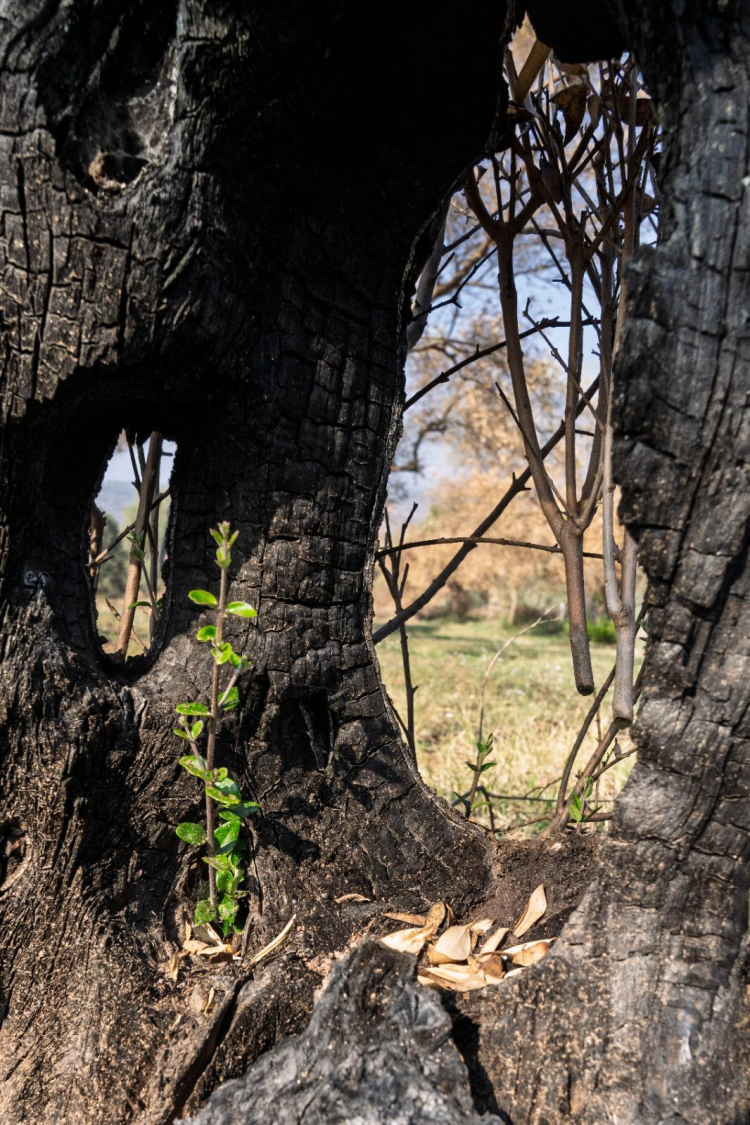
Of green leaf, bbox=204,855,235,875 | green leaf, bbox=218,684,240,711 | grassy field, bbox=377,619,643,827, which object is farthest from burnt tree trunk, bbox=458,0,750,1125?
grassy field, bbox=377,619,643,827

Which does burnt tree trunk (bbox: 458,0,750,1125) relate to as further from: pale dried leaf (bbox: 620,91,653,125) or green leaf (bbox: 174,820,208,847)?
pale dried leaf (bbox: 620,91,653,125)

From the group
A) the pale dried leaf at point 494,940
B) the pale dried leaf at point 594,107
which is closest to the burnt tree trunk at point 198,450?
the pale dried leaf at point 494,940

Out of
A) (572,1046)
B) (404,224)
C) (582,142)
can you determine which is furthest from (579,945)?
(582,142)

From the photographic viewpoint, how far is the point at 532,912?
1.35 meters

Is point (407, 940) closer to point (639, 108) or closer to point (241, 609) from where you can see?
point (241, 609)

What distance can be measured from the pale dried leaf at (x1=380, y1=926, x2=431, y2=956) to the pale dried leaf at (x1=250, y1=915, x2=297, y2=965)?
15 centimetres

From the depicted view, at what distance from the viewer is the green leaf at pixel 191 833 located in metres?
1.29

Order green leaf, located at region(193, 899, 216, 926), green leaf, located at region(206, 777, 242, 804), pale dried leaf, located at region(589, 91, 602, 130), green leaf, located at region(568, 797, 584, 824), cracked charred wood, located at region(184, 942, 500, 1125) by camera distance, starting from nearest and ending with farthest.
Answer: cracked charred wood, located at region(184, 942, 500, 1125) → green leaf, located at region(206, 777, 242, 804) → green leaf, located at region(193, 899, 216, 926) → green leaf, located at region(568, 797, 584, 824) → pale dried leaf, located at region(589, 91, 602, 130)

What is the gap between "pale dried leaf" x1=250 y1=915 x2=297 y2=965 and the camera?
127 cm

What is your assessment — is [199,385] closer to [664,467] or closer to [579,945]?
[664,467]

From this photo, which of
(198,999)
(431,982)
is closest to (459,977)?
(431,982)

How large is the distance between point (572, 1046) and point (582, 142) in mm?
1712

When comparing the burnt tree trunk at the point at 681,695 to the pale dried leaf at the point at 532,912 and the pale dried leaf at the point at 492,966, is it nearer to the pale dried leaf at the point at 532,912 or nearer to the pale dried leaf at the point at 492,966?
the pale dried leaf at the point at 492,966

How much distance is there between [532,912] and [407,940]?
232 millimetres
